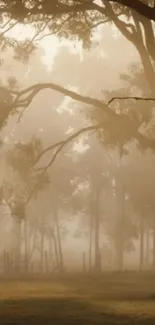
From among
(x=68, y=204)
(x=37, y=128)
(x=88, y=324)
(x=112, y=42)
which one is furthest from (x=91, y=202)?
(x=88, y=324)

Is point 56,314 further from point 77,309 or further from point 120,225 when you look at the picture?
point 120,225

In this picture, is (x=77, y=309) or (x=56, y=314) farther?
(x=77, y=309)

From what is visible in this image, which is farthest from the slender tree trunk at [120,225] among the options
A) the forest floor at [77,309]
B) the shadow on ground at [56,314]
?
the shadow on ground at [56,314]

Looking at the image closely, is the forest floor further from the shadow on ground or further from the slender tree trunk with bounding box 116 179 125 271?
the slender tree trunk with bounding box 116 179 125 271

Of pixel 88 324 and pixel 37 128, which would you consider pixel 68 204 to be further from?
pixel 88 324

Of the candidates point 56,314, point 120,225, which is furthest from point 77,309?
point 120,225

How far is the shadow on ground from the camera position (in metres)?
13.2

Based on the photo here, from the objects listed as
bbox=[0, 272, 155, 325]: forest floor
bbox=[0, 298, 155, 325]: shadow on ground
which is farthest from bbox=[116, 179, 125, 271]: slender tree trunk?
bbox=[0, 298, 155, 325]: shadow on ground

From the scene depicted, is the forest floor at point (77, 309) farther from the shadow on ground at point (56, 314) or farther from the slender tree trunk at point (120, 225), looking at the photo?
the slender tree trunk at point (120, 225)

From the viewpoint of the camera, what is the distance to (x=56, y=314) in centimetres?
1490

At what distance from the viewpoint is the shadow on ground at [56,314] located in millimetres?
13172

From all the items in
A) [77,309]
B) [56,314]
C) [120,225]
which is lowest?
[120,225]

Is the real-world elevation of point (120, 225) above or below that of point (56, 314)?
below

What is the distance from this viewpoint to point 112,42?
214 ft
